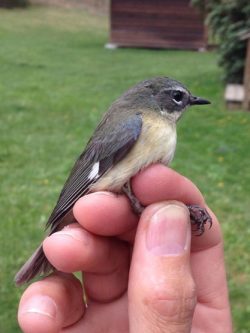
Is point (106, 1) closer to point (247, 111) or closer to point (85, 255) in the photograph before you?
point (247, 111)

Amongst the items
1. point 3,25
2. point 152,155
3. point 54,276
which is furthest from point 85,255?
point 3,25

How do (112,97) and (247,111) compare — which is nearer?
(247,111)

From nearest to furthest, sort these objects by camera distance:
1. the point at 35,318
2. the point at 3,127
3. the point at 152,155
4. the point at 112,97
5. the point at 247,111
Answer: the point at 35,318 < the point at 152,155 < the point at 3,127 < the point at 247,111 < the point at 112,97

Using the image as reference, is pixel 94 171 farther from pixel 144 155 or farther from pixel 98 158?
pixel 144 155

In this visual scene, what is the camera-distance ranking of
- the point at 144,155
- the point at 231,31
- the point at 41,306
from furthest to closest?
the point at 231,31, the point at 144,155, the point at 41,306

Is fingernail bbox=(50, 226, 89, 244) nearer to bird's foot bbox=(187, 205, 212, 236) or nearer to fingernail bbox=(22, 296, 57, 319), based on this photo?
fingernail bbox=(22, 296, 57, 319)

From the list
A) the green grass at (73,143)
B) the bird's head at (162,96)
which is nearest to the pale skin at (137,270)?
the bird's head at (162,96)

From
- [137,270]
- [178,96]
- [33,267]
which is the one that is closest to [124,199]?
[137,270]

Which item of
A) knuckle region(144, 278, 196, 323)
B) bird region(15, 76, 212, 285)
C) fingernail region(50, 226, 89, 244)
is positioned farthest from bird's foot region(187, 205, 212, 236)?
knuckle region(144, 278, 196, 323)
